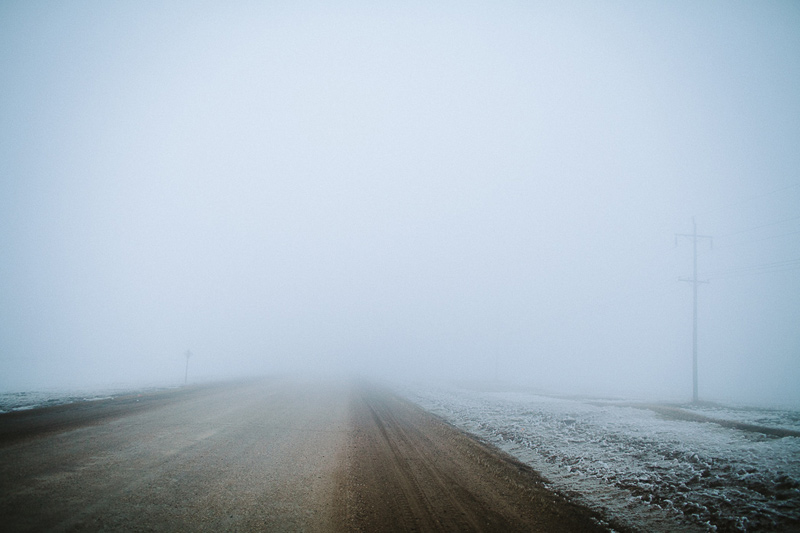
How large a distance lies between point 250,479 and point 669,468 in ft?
33.1

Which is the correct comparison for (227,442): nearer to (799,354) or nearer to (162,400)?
(162,400)

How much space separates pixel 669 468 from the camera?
789cm

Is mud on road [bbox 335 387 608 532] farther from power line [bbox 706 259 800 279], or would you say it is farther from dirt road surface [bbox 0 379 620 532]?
power line [bbox 706 259 800 279]

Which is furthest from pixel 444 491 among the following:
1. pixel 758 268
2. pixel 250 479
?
pixel 758 268

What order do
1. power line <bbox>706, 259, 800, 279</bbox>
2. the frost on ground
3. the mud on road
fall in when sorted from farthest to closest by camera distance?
power line <bbox>706, 259, 800, 279</bbox> < the frost on ground < the mud on road

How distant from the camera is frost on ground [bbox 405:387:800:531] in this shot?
5828mm

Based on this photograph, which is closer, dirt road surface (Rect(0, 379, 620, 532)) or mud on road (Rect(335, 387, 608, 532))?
dirt road surface (Rect(0, 379, 620, 532))

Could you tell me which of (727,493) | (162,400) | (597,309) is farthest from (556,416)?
(597,309)

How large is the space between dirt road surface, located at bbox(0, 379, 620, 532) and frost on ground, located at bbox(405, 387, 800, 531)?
1.11 m

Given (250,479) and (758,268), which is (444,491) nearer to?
(250,479)

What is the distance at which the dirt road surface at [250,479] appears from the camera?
5.14 metres

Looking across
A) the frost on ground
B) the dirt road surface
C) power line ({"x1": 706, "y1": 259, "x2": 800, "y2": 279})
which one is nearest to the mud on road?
the dirt road surface

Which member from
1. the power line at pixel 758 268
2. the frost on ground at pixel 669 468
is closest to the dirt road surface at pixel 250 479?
the frost on ground at pixel 669 468

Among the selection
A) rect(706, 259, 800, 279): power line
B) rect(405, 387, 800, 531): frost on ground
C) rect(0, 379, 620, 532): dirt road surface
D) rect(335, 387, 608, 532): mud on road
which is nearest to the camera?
rect(0, 379, 620, 532): dirt road surface
